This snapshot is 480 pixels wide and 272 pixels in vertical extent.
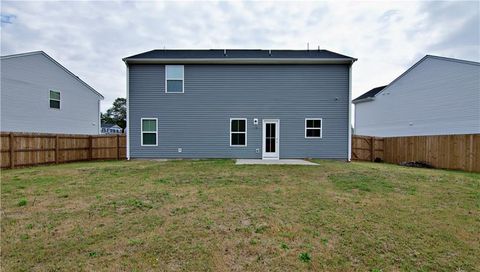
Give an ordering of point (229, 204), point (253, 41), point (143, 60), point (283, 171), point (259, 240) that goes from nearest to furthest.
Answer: point (259, 240) → point (229, 204) → point (283, 171) → point (143, 60) → point (253, 41)

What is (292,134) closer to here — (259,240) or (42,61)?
(259,240)

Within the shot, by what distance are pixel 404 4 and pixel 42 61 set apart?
761 inches

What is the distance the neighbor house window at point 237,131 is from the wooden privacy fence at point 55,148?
6283 mm

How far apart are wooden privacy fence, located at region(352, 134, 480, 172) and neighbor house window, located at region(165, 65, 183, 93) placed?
10316 millimetres

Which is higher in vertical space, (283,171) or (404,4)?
(404,4)

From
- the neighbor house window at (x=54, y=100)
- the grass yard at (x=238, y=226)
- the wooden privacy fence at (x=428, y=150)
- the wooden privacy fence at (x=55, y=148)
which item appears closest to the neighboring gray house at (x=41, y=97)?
the neighbor house window at (x=54, y=100)

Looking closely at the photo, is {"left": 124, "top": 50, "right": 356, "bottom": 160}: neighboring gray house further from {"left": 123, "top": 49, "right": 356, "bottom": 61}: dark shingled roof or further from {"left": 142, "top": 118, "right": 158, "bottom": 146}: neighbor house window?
{"left": 123, "top": 49, "right": 356, "bottom": 61}: dark shingled roof

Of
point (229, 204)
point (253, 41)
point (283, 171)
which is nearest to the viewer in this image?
point (229, 204)

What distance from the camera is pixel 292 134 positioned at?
1255cm

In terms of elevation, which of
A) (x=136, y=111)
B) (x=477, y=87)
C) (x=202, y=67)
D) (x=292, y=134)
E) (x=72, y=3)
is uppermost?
(x=72, y=3)

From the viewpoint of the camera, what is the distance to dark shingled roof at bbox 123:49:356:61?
12.6 m

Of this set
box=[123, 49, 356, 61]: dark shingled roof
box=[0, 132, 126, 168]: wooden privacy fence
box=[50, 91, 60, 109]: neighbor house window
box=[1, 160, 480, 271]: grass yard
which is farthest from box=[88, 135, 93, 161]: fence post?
box=[1, 160, 480, 271]: grass yard

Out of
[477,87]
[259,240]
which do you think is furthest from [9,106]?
[477,87]

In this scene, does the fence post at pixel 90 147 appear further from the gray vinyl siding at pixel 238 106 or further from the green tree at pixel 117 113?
the green tree at pixel 117 113
